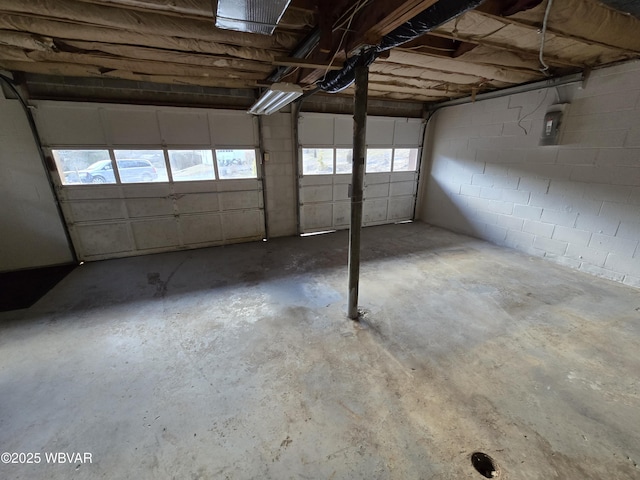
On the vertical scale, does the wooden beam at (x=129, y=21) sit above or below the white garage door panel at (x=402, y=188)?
above

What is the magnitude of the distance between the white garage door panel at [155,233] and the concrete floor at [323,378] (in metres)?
1.04

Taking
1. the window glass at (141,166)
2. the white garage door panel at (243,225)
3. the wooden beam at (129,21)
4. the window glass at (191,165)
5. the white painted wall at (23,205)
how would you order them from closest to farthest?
the wooden beam at (129,21)
the white painted wall at (23,205)
the window glass at (141,166)
the window glass at (191,165)
the white garage door panel at (243,225)

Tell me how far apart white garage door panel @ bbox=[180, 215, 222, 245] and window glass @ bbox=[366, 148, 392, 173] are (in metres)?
3.32

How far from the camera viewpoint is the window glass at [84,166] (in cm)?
373

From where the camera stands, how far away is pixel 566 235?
3865mm

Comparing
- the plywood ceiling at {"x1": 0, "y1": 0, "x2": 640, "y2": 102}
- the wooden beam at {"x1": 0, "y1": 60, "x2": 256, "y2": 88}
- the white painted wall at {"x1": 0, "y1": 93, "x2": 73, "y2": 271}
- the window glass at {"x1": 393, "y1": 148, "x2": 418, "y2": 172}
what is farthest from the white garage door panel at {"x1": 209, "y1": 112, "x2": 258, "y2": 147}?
the window glass at {"x1": 393, "y1": 148, "x2": 418, "y2": 172}

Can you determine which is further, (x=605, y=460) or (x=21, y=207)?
(x=21, y=207)

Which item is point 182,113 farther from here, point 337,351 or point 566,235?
point 566,235

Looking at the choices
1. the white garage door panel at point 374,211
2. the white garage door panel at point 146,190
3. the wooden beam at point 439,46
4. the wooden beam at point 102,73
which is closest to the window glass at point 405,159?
the white garage door panel at point 374,211

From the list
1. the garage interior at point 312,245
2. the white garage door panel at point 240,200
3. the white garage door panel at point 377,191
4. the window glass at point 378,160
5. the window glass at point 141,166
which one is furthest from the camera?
the white garage door panel at point 377,191

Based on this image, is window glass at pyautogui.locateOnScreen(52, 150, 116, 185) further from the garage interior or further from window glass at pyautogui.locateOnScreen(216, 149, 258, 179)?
window glass at pyautogui.locateOnScreen(216, 149, 258, 179)

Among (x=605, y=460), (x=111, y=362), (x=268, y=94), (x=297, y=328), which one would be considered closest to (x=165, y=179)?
(x=268, y=94)

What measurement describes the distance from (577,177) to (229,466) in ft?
16.9

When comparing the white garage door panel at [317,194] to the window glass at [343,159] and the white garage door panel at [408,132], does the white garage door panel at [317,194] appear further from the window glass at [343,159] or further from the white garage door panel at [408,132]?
the white garage door panel at [408,132]
